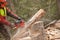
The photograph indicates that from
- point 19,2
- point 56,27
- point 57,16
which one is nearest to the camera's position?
point 56,27

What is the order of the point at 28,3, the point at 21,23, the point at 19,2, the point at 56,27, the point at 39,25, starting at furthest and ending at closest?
the point at 28,3 → the point at 19,2 → the point at 56,27 → the point at 21,23 → the point at 39,25

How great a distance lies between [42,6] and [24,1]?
1148mm

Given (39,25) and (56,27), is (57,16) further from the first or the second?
(39,25)

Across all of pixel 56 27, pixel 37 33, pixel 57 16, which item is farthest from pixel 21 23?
pixel 57 16

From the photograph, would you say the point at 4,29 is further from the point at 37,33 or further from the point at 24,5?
the point at 24,5

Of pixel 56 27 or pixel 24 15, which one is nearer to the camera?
pixel 56 27

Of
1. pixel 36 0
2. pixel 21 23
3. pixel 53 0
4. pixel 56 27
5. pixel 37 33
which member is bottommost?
pixel 37 33

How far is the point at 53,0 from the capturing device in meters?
13.1

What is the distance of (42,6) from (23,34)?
8.20 metres

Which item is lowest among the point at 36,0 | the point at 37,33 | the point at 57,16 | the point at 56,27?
the point at 37,33

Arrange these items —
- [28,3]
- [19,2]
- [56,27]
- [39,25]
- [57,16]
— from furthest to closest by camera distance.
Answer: [28,3], [19,2], [57,16], [56,27], [39,25]

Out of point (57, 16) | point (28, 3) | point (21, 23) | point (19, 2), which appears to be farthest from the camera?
point (28, 3)

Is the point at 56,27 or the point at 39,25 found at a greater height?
the point at 56,27

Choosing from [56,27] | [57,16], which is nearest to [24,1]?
[57,16]
